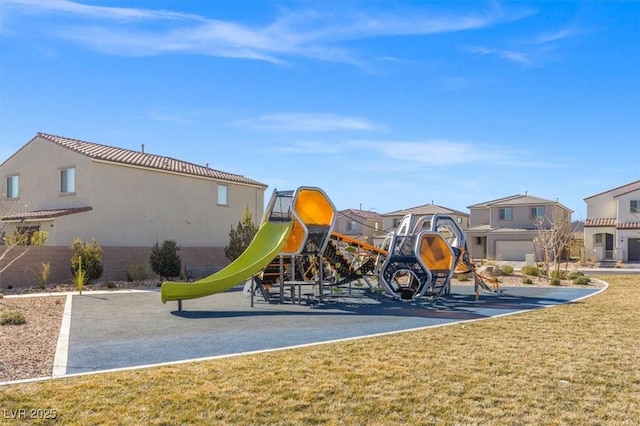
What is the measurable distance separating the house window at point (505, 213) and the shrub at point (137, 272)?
127ft

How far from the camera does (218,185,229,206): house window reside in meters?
34.2

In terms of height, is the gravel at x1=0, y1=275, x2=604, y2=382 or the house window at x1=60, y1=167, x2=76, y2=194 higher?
the house window at x1=60, y1=167, x2=76, y2=194

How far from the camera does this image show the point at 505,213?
178ft

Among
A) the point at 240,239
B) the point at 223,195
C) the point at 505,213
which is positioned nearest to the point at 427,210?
the point at 505,213

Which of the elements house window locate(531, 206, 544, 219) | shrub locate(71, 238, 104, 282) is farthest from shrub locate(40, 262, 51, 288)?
house window locate(531, 206, 544, 219)

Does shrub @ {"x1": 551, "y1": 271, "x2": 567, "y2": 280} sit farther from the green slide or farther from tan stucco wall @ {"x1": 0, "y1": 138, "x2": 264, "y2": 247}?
tan stucco wall @ {"x1": 0, "y1": 138, "x2": 264, "y2": 247}

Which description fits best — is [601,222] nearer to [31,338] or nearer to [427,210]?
[427,210]

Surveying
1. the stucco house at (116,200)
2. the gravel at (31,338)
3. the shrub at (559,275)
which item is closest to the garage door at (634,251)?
the shrub at (559,275)

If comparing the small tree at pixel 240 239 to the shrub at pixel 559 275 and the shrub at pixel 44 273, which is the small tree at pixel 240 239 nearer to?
the shrub at pixel 44 273

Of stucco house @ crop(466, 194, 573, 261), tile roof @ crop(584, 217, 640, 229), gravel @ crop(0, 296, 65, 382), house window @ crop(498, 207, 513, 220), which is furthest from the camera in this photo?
house window @ crop(498, 207, 513, 220)

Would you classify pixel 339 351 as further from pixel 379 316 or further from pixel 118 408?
pixel 379 316

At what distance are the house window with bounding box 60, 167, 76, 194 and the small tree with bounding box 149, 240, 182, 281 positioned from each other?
18.5ft

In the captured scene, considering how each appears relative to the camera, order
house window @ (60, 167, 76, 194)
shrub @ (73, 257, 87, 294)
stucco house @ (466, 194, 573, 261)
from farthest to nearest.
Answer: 1. stucco house @ (466, 194, 573, 261)
2. house window @ (60, 167, 76, 194)
3. shrub @ (73, 257, 87, 294)

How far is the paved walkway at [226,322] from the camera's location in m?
9.51
